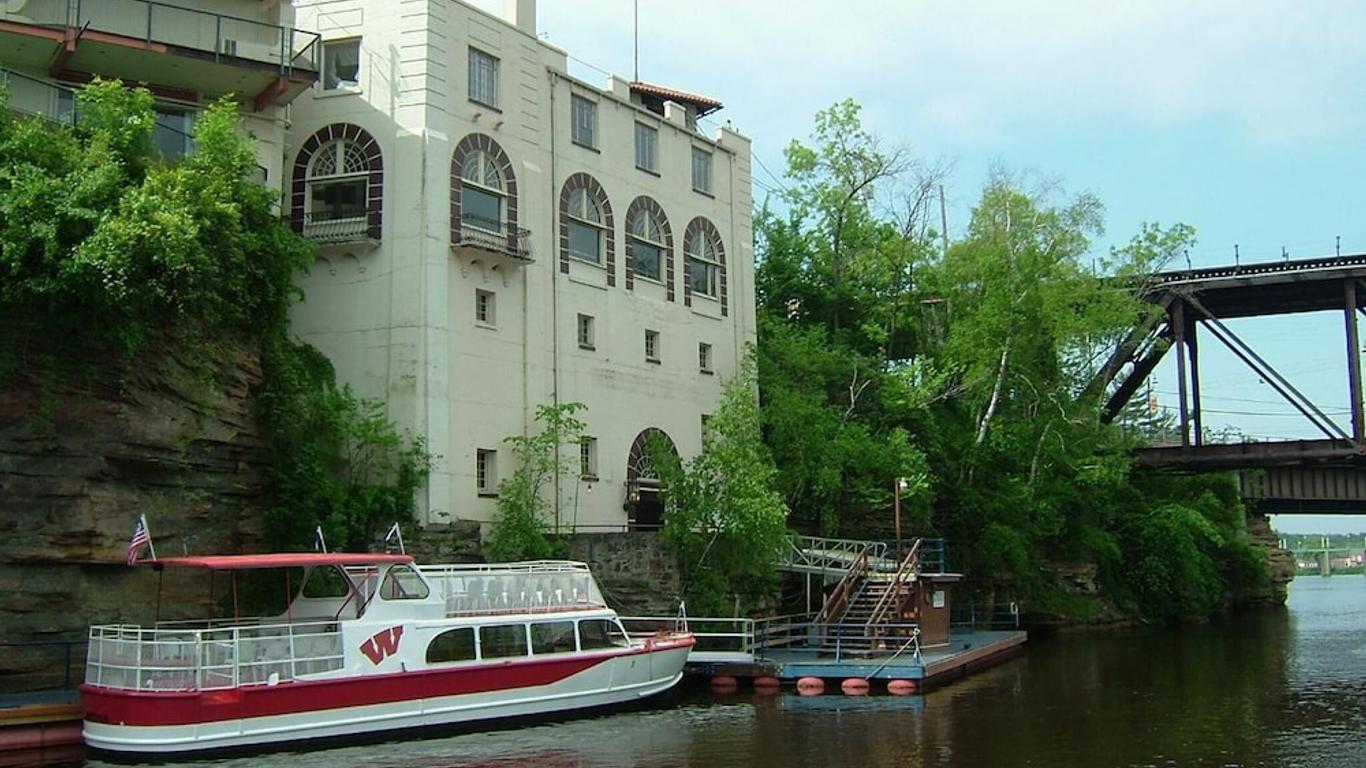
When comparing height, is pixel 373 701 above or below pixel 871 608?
below

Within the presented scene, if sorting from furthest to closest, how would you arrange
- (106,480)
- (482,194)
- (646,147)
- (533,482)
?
(646,147)
(482,194)
(533,482)
(106,480)

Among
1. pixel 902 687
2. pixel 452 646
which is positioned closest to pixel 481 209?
pixel 452 646

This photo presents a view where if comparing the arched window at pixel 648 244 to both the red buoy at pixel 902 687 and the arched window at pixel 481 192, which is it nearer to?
the arched window at pixel 481 192

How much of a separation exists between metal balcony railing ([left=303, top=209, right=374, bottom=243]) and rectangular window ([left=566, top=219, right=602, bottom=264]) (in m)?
7.72

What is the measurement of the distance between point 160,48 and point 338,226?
25.1 feet

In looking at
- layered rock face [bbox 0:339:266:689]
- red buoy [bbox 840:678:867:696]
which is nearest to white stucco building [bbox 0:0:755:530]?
layered rock face [bbox 0:339:266:689]

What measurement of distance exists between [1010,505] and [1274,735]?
30.8 meters

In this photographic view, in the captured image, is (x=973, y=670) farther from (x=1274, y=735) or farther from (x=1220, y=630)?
(x=1220, y=630)

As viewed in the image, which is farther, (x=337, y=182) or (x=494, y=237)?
(x=494, y=237)

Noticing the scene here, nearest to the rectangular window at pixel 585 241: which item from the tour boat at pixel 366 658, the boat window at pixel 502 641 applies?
the tour boat at pixel 366 658

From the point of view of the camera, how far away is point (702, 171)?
5444cm

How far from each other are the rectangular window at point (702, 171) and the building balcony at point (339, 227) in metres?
16.0

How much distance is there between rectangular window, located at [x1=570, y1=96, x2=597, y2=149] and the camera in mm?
47719

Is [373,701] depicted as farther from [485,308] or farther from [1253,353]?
[1253,353]
